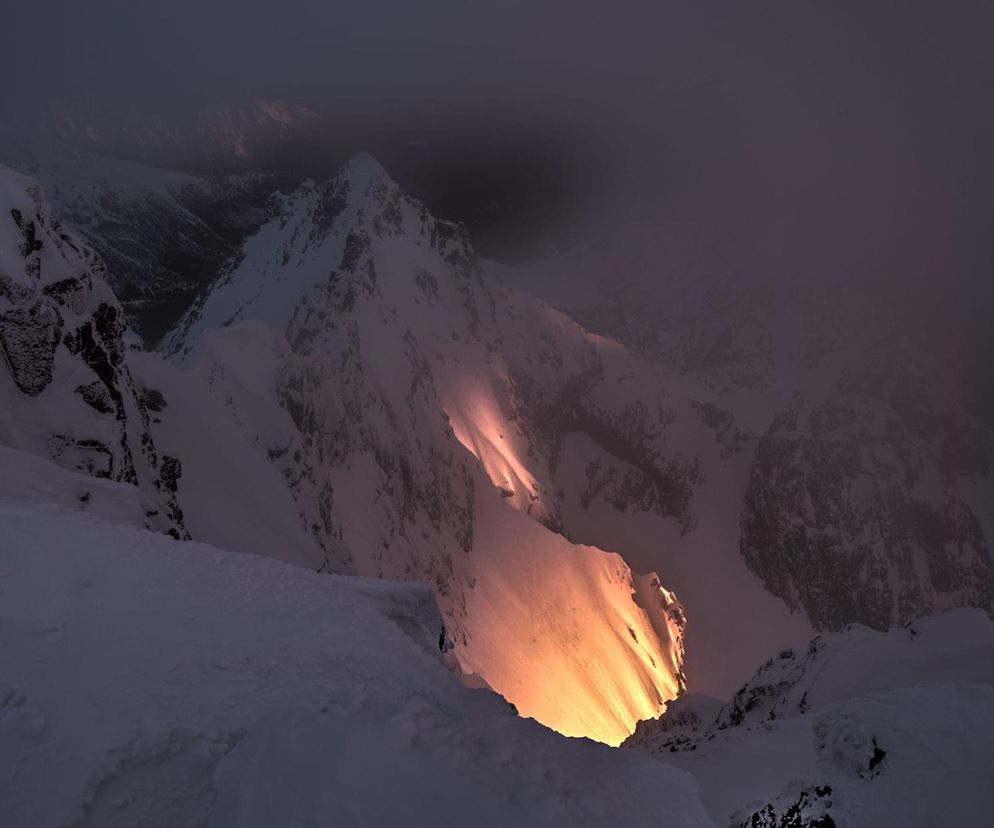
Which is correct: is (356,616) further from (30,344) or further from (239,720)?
(30,344)

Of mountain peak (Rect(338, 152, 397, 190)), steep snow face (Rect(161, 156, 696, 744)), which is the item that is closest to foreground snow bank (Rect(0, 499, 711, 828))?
steep snow face (Rect(161, 156, 696, 744))

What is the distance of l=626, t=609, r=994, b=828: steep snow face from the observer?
7273mm

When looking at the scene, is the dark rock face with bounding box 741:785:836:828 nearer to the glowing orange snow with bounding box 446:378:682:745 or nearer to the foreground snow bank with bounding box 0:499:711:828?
the foreground snow bank with bounding box 0:499:711:828

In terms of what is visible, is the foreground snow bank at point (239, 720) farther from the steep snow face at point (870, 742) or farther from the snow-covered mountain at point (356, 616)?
the steep snow face at point (870, 742)

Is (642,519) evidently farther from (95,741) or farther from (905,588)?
(95,741)

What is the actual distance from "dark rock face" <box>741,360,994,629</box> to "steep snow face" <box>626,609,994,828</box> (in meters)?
99.9

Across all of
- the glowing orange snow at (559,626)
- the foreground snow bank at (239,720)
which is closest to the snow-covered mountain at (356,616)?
the foreground snow bank at (239,720)

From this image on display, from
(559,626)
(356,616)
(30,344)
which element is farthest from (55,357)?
(559,626)

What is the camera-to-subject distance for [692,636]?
323 feet

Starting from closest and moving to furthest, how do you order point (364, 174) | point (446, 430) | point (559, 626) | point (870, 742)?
1. point (870, 742)
2. point (559, 626)
3. point (446, 430)
4. point (364, 174)

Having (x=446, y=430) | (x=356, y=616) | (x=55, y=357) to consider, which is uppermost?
(x=356, y=616)

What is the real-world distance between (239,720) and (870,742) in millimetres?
8511

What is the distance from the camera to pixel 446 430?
75688 millimetres

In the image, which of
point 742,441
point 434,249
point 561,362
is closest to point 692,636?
point 742,441
